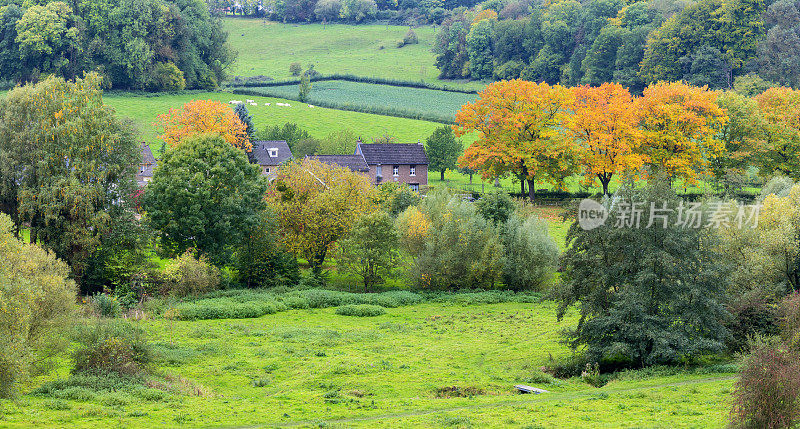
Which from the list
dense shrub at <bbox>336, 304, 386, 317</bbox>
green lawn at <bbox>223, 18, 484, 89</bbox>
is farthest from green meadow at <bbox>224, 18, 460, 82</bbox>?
dense shrub at <bbox>336, 304, 386, 317</bbox>

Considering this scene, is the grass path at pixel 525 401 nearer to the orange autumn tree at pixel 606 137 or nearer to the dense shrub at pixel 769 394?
the dense shrub at pixel 769 394

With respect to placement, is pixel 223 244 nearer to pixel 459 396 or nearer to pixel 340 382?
pixel 340 382

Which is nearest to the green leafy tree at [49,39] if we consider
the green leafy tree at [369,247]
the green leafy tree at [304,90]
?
the green leafy tree at [304,90]

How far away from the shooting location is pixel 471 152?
283 feet

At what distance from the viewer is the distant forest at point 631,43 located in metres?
130

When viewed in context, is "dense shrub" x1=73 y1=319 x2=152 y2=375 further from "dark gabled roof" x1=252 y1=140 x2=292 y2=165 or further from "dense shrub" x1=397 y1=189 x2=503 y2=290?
"dark gabled roof" x1=252 y1=140 x2=292 y2=165

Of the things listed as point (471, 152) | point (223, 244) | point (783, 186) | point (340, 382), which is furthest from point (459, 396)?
point (471, 152)

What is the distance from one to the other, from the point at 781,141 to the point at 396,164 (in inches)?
1740

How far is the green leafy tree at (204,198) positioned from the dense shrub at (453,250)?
13.2 m

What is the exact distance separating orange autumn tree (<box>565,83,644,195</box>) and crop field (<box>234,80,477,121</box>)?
145ft

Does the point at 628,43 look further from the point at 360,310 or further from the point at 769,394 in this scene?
the point at 769,394

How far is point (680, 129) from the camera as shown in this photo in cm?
8506

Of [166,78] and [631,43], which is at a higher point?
[631,43]

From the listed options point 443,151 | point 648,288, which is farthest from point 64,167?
point 443,151
